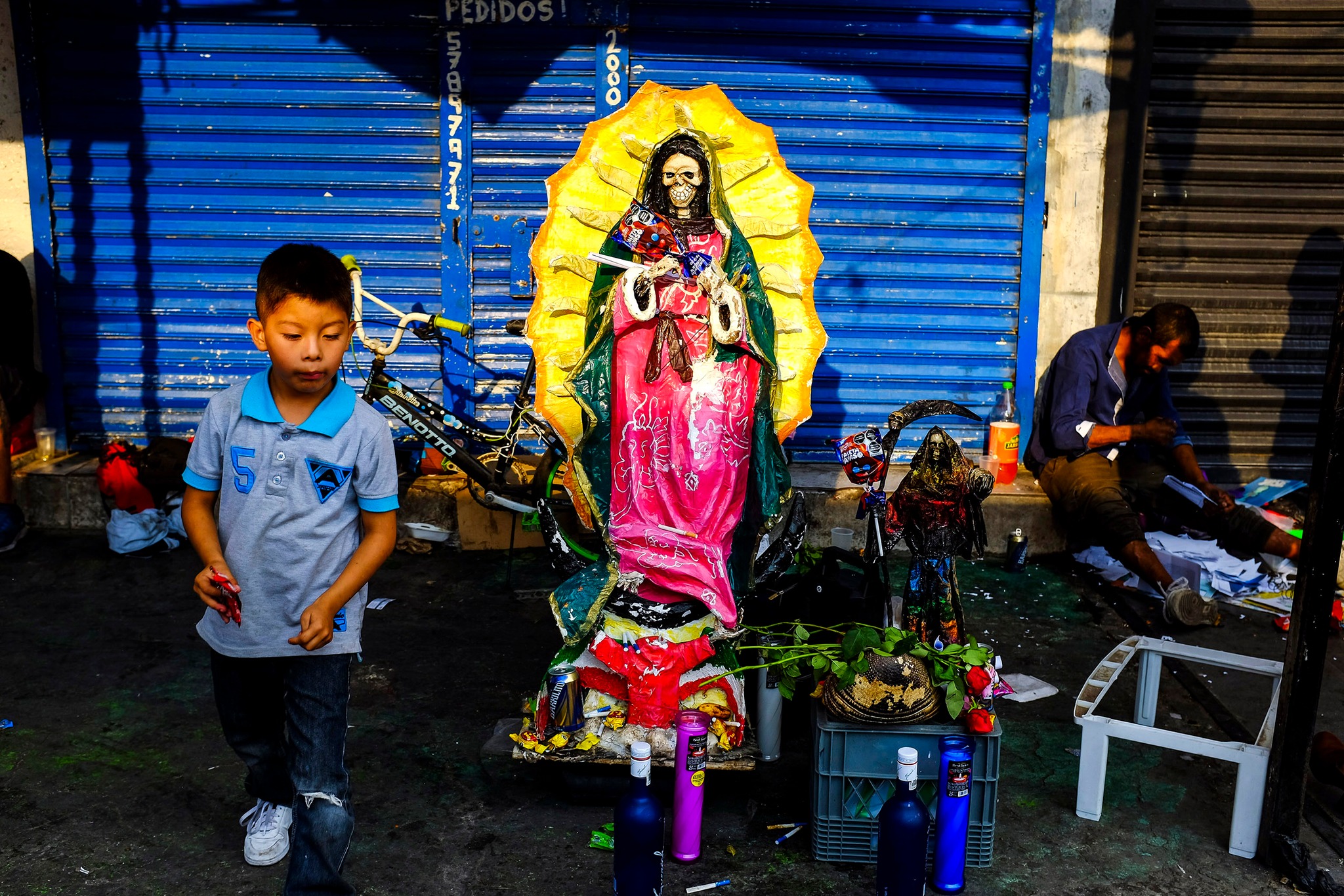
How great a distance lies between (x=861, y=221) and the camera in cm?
750

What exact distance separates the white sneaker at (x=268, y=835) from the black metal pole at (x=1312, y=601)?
334cm

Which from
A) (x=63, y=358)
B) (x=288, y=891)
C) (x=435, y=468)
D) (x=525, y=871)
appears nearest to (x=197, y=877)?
(x=288, y=891)

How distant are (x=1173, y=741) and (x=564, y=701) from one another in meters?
2.21

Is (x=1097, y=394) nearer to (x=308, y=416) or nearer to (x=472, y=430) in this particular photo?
(x=472, y=430)

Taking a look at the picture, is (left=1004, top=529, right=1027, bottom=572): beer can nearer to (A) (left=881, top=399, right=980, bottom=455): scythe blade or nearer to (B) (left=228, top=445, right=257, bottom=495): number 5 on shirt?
(A) (left=881, top=399, right=980, bottom=455): scythe blade

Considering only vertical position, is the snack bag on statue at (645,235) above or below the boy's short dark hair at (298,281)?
above

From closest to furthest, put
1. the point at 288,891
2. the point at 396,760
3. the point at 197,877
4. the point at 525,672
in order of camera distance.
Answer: the point at 288,891 → the point at 197,877 → the point at 396,760 → the point at 525,672

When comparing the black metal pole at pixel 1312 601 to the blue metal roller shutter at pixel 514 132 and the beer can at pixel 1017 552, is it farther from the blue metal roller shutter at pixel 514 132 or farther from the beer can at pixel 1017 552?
the blue metal roller shutter at pixel 514 132

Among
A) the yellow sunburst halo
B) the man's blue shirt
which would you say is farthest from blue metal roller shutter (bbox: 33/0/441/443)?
the man's blue shirt

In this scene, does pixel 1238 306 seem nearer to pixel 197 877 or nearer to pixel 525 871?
pixel 525 871

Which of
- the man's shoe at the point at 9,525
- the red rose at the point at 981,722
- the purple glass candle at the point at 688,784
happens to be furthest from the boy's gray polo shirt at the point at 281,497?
the man's shoe at the point at 9,525

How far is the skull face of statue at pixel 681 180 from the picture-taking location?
4.53 m

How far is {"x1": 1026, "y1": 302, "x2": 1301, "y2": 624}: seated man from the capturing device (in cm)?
638

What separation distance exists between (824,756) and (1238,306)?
5.41m
